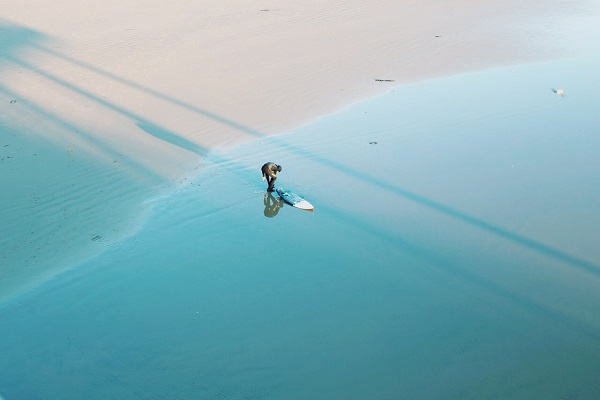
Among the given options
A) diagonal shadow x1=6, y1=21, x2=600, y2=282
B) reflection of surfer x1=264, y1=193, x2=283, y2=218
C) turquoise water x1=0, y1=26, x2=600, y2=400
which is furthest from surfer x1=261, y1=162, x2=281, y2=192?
diagonal shadow x1=6, y1=21, x2=600, y2=282

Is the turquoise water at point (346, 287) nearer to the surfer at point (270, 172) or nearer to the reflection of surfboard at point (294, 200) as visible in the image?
the reflection of surfboard at point (294, 200)

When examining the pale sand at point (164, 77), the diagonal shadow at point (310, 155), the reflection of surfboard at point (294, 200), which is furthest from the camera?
the reflection of surfboard at point (294, 200)

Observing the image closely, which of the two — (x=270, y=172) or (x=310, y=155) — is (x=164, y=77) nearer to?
(x=310, y=155)

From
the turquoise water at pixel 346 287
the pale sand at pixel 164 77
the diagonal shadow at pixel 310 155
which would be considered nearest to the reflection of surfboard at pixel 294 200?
the turquoise water at pixel 346 287

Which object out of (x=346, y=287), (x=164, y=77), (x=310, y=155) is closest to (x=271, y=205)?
(x=310, y=155)

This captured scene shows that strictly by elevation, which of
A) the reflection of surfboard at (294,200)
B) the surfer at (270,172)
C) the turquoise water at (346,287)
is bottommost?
the turquoise water at (346,287)

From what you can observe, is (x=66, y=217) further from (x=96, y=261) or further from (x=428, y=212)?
(x=428, y=212)
